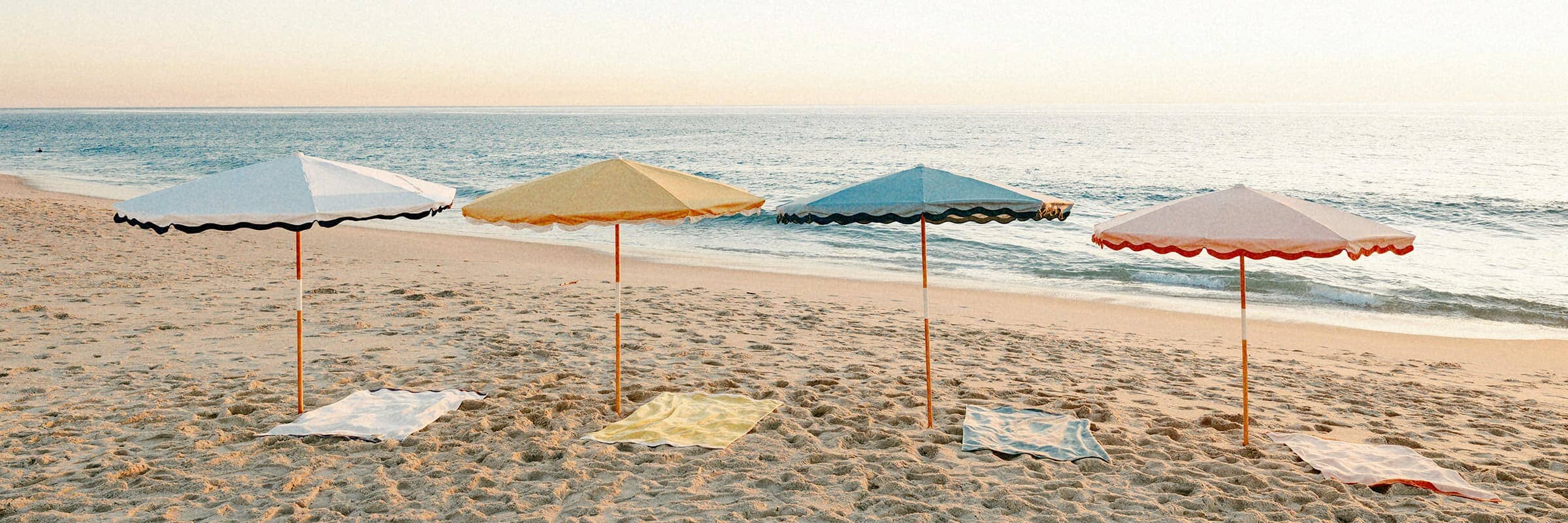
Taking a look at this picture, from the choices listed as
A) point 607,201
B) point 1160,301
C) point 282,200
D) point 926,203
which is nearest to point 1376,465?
point 926,203

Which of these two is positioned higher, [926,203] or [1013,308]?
[926,203]

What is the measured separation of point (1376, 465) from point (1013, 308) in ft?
22.8

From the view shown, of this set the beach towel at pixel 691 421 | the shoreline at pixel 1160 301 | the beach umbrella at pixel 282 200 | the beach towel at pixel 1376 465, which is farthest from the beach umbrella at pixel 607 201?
the shoreline at pixel 1160 301

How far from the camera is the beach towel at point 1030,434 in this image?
5918 millimetres

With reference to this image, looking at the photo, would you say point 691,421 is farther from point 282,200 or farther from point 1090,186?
point 1090,186

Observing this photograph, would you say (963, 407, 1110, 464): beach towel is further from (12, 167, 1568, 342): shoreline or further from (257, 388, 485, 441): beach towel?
(12, 167, 1568, 342): shoreline

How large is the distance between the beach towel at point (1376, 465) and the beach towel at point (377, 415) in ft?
18.7

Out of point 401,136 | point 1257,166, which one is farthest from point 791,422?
point 401,136

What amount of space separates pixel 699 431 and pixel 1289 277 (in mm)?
12564

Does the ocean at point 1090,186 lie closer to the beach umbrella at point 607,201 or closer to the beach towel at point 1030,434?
the beach towel at point 1030,434

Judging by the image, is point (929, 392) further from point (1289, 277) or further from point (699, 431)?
point (1289, 277)

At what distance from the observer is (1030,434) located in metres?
6.29

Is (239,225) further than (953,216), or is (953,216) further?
(953,216)

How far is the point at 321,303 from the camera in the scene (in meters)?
10.8
